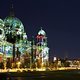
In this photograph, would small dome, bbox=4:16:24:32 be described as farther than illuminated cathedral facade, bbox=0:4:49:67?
Yes

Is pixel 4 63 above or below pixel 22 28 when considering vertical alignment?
below

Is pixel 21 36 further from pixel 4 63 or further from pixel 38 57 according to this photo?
pixel 4 63

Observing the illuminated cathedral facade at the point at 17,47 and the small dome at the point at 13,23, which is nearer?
the illuminated cathedral facade at the point at 17,47

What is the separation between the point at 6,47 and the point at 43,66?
1097 inches

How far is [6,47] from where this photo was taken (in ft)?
495

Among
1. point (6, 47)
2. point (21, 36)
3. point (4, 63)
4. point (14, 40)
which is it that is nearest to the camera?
point (4, 63)

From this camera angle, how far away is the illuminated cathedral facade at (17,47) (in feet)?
495

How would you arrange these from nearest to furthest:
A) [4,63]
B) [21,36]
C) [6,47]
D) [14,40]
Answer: [4,63]
[6,47]
[14,40]
[21,36]

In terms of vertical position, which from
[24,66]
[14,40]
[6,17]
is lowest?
[24,66]

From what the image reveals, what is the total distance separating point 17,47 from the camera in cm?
15762

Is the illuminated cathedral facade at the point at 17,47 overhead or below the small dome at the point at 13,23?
below

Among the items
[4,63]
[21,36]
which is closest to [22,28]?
[21,36]

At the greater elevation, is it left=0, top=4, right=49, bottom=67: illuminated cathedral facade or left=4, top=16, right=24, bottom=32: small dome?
left=4, top=16, right=24, bottom=32: small dome

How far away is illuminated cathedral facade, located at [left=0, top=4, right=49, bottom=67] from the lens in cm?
15100
